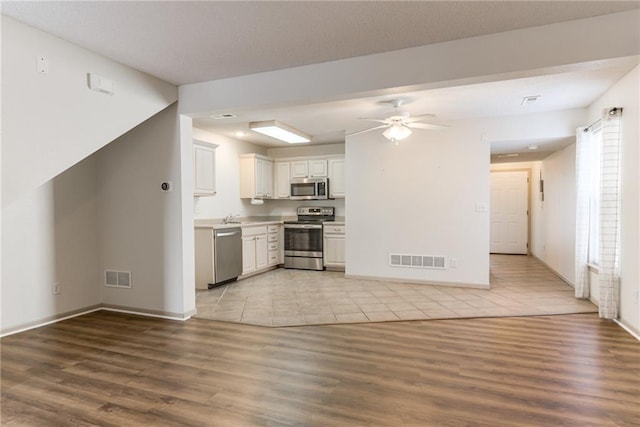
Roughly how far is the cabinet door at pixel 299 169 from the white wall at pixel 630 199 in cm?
482

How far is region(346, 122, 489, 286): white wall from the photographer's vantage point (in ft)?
17.0

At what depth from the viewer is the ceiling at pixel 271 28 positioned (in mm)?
2299

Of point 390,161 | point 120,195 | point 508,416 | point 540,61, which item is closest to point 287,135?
point 390,161

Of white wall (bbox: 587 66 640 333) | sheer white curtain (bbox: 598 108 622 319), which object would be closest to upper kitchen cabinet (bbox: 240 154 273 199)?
sheer white curtain (bbox: 598 108 622 319)

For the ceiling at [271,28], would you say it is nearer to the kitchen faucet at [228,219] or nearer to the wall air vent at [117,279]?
the wall air vent at [117,279]

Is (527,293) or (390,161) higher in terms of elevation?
(390,161)

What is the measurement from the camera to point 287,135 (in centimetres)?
576

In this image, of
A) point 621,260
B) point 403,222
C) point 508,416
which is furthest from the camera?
point 403,222

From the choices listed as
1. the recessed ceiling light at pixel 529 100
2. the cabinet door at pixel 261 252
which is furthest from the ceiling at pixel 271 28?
the cabinet door at pixel 261 252

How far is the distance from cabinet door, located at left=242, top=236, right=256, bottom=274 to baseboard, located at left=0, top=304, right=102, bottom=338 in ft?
7.10

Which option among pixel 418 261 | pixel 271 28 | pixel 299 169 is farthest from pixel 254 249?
pixel 271 28

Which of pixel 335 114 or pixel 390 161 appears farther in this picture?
pixel 390 161

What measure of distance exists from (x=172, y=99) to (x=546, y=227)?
709 cm

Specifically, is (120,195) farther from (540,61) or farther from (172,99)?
(540,61)
